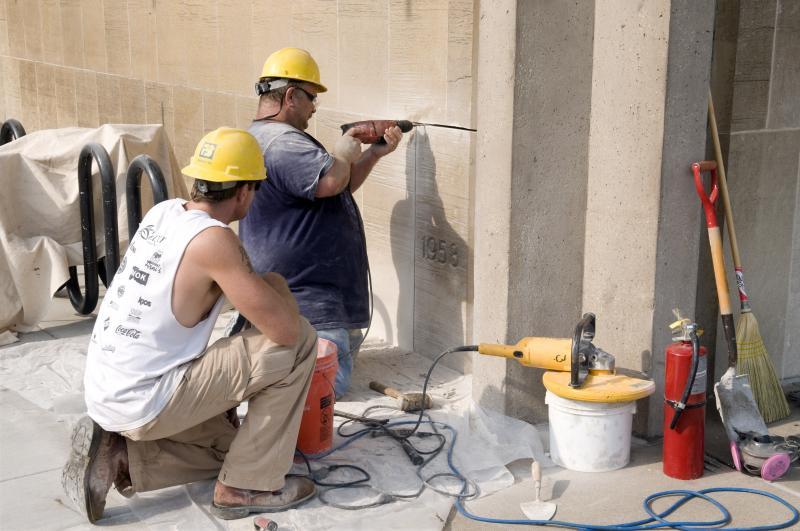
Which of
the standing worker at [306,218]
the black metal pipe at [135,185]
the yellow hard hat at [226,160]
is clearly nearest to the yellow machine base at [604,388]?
the standing worker at [306,218]

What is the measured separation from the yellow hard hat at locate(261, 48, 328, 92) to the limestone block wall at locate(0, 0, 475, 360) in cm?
71

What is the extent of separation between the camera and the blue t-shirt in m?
5.21

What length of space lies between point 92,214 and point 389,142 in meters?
2.12

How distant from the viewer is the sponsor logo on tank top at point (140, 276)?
12.6 ft

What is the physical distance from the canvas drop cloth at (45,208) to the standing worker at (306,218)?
1.64m

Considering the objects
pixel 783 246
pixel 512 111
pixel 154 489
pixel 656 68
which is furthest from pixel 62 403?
pixel 783 246

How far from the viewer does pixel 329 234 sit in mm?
5352

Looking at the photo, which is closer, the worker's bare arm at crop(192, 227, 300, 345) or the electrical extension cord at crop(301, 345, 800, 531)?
the worker's bare arm at crop(192, 227, 300, 345)

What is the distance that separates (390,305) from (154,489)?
2393mm

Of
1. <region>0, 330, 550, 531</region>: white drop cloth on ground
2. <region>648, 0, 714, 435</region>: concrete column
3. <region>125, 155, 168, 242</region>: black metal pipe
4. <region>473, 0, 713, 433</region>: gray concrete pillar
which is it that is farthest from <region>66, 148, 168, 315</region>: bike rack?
<region>648, 0, 714, 435</region>: concrete column

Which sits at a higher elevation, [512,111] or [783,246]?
[512,111]

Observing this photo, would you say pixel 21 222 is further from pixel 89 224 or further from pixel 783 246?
pixel 783 246

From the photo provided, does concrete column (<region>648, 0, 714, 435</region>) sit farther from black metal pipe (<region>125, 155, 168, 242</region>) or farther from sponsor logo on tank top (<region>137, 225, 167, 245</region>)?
black metal pipe (<region>125, 155, 168, 242</region>)

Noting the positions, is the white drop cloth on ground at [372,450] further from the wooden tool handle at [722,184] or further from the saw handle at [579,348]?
the wooden tool handle at [722,184]
